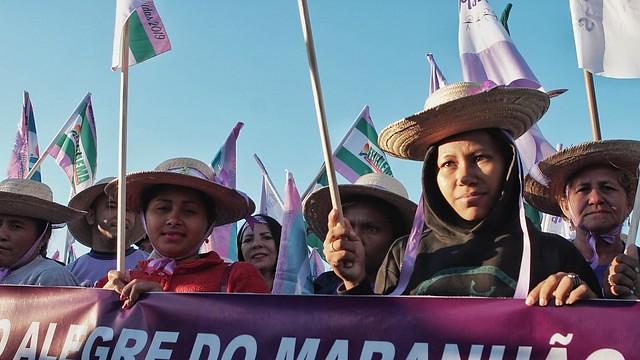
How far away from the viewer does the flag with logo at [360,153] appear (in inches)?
343

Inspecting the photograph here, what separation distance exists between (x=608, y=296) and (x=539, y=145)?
3917 mm

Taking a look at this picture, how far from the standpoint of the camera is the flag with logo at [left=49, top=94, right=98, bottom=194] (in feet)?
27.9

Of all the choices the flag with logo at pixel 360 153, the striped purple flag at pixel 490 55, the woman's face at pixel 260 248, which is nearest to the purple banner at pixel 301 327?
the woman's face at pixel 260 248

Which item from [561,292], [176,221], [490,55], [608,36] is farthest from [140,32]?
[490,55]

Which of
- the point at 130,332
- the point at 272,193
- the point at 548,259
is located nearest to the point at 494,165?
the point at 548,259

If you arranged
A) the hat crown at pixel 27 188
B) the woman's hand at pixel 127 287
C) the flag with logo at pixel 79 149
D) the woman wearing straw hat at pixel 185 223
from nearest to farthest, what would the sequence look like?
the woman's hand at pixel 127 287
the woman wearing straw hat at pixel 185 223
the hat crown at pixel 27 188
the flag with logo at pixel 79 149

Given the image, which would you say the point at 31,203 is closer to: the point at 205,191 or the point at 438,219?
the point at 205,191

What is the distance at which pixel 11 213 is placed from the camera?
15.9 ft

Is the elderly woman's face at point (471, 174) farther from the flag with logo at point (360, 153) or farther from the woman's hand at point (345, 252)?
the flag with logo at point (360, 153)

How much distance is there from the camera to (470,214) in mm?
3076

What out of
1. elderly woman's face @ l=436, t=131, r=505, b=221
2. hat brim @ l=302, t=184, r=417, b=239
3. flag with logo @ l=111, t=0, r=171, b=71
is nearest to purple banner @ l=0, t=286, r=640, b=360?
elderly woman's face @ l=436, t=131, r=505, b=221

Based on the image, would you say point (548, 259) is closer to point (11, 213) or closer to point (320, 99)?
point (320, 99)

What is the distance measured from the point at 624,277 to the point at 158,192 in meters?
2.55

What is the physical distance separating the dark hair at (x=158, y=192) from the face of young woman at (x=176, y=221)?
0.05ft
